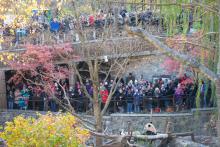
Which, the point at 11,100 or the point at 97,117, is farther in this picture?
the point at 11,100

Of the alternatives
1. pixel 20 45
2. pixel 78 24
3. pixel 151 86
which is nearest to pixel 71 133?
pixel 78 24

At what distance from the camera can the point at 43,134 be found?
21.4 ft

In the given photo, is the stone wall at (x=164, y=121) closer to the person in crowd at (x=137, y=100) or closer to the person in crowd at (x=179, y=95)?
the person in crowd at (x=179, y=95)

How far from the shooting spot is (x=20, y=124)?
7043mm

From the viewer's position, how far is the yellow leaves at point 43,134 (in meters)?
6.42

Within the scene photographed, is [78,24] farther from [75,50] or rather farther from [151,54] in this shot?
[151,54]

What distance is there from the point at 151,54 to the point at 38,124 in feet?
35.9

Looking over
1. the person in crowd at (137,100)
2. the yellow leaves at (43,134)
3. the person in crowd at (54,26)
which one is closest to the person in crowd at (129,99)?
the person in crowd at (137,100)

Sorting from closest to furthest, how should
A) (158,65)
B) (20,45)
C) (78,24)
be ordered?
(78,24), (20,45), (158,65)

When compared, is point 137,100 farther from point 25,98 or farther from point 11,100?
point 11,100

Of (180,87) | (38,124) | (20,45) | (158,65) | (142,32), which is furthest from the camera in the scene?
(158,65)

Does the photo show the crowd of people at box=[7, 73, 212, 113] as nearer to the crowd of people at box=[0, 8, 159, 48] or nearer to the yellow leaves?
the crowd of people at box=[0, 8, 159, 48]

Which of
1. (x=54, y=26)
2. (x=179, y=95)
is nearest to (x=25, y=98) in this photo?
(x=54, y=26)

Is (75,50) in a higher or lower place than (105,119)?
higher
